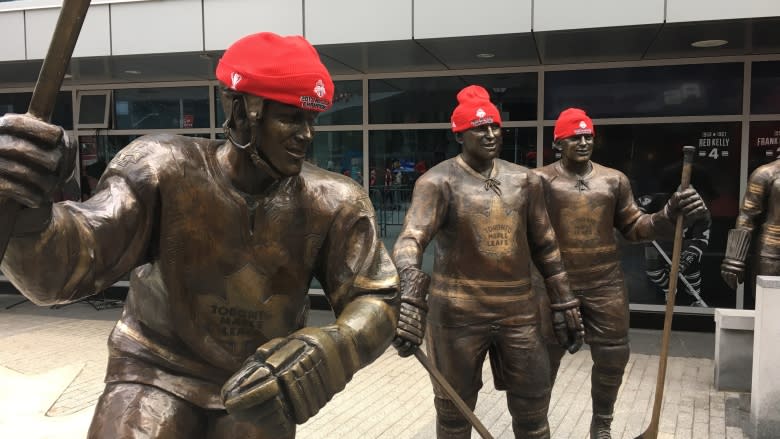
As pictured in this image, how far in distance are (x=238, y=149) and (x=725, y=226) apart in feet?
25.5

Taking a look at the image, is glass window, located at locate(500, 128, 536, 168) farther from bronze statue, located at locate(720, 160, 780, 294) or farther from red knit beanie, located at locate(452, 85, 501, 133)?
red knit beanie, located at locate(452, 85, 501, 133)

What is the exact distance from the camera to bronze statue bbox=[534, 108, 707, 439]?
4613 mm

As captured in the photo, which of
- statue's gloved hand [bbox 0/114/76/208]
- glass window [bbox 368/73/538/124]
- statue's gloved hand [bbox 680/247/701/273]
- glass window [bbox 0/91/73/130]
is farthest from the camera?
glass window [bbox 0/91/73/130]

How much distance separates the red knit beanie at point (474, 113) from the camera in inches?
152

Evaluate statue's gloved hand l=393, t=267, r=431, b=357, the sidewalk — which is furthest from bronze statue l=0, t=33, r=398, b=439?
the sidewalk

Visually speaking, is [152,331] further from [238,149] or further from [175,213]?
[238,149]

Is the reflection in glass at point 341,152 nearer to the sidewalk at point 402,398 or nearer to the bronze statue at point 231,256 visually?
the sidewalk at point 402,398

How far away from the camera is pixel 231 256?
6.47 ft

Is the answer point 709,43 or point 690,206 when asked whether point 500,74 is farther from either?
point 690,206

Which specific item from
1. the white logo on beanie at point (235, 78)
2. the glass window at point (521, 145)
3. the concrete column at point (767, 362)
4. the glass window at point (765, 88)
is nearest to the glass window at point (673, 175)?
the glass window at point (765, 88)

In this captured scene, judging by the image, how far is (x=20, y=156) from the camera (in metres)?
1.24

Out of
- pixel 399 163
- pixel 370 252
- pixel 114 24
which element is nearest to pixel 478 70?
pixel 399 163

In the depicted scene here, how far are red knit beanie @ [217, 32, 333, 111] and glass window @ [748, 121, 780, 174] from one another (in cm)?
→ 765

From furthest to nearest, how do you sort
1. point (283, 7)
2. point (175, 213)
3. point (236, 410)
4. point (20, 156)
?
point (283, 7) < point (175, 213) < point (236, 410) < point (20, 156)
